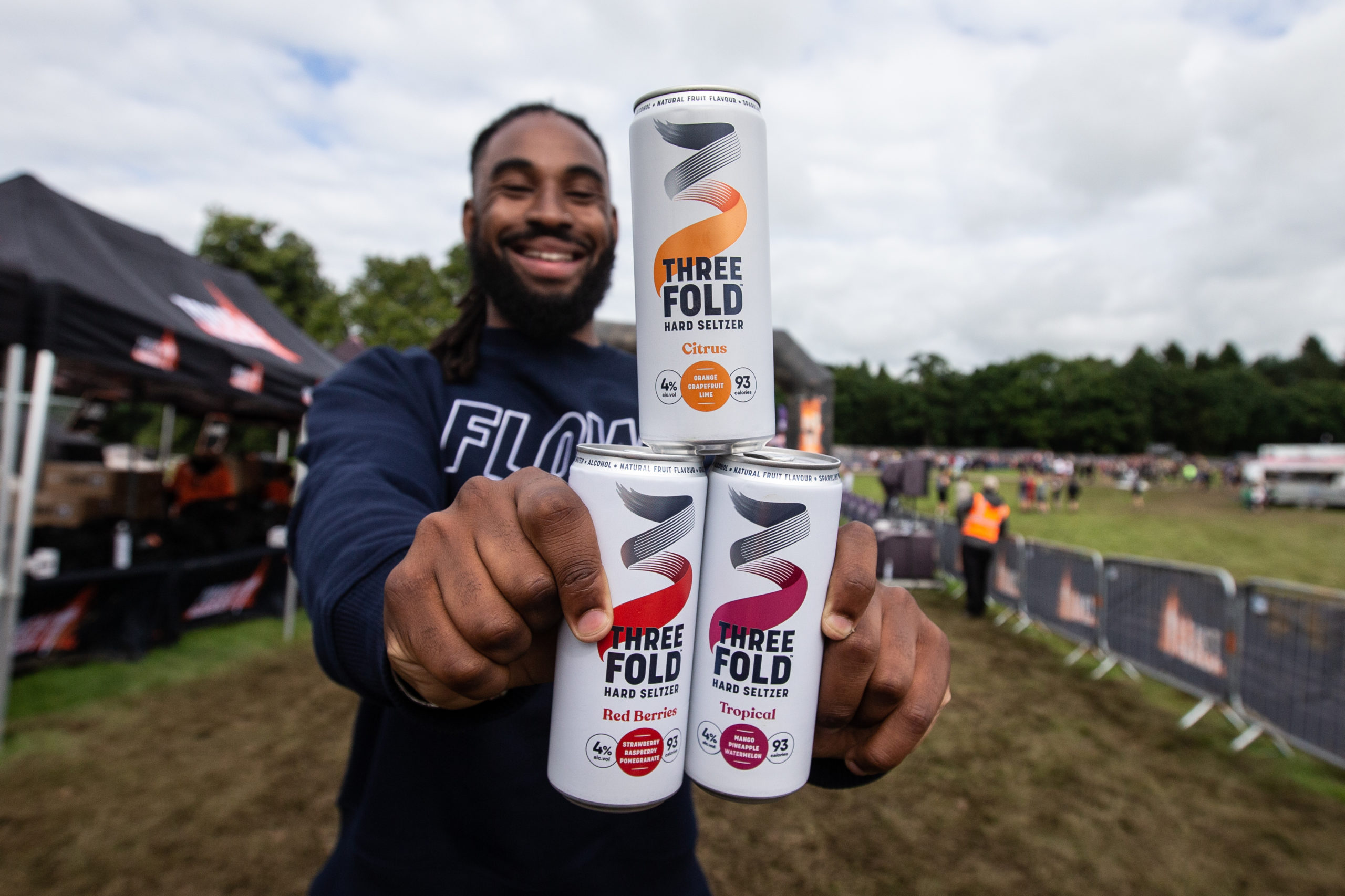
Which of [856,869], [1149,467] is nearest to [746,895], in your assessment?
[856,869]

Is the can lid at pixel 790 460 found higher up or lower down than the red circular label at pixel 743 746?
higher up

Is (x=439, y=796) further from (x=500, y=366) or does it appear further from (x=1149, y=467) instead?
(x=1149, y=467)

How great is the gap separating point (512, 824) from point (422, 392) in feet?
3.39

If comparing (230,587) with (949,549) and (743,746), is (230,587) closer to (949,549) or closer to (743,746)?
(743,746)

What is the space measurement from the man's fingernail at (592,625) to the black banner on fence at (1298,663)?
20.0ft

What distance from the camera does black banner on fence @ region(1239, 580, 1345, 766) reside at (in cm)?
485

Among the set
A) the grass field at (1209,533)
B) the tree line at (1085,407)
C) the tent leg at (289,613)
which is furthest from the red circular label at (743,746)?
the tree line at (1085,407)

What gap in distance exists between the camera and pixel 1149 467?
4559 centimetres

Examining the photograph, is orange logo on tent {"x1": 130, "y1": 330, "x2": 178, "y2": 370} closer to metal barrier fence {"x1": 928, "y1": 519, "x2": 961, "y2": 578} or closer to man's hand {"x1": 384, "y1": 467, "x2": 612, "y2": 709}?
man's hand {"x1": 384, "y1": 467, "x2": 612, "y2": 709}

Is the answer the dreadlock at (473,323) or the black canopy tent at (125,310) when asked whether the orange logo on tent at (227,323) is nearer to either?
the black canopy tent at (125,310)

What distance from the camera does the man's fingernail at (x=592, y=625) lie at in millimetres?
950

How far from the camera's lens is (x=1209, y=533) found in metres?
18.5

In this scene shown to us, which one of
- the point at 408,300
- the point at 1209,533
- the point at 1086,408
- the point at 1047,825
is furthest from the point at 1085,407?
the point at 1047,825

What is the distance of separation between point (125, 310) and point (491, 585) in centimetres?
564
